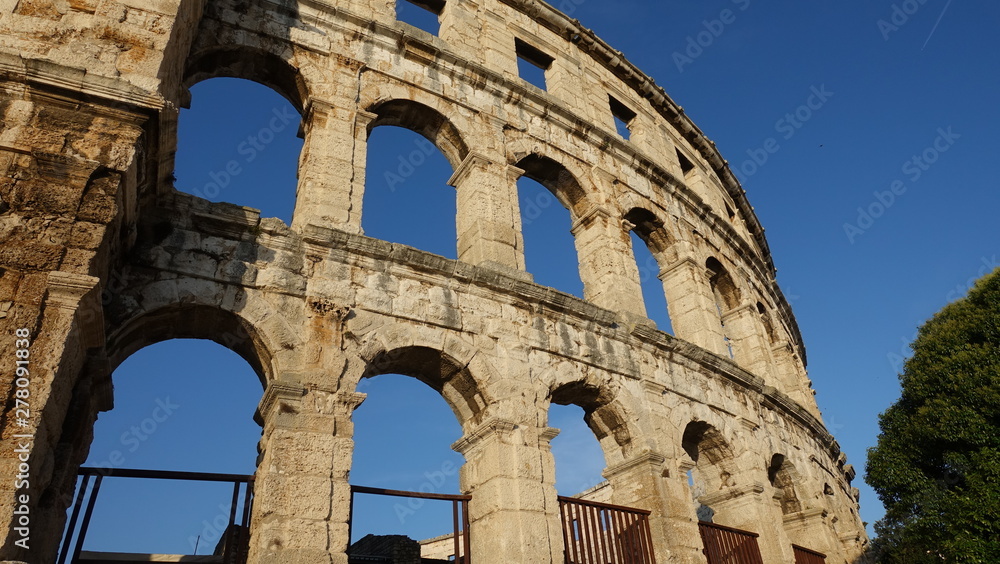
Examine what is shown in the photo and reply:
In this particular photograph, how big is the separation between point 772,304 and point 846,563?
6256 millimetres

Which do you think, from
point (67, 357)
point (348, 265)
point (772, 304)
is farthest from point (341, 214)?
point (772, 304)

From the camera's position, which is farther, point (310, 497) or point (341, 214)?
point (341, 214)

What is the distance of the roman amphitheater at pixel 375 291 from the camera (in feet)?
15.3

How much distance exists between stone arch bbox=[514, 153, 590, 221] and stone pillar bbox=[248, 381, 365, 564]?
18.3 feet

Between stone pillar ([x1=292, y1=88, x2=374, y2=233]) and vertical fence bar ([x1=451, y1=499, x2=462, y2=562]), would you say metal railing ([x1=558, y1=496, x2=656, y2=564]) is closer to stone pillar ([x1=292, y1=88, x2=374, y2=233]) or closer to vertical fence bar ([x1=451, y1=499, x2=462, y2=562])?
vertical fence bar ([x1=451, y1=499, x2=462, y2=562])

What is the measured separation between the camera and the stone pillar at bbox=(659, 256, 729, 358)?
440 inches

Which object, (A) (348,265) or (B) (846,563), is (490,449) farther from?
(B) (846,563)

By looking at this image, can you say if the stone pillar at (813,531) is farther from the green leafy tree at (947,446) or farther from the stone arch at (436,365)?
the stone arch at (436,365)

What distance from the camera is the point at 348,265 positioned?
287 inches

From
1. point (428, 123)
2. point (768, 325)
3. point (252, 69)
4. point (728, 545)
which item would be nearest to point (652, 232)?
point (428, 123)

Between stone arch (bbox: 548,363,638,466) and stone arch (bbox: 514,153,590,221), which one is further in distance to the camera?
stone arch (bbox: 514,153,590,221)

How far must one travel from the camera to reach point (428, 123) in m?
9.85

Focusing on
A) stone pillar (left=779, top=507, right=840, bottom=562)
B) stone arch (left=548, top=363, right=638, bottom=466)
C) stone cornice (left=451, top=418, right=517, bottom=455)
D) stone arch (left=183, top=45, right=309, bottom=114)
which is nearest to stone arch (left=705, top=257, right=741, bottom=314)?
stone pillar (left=779, top=507, right=840, bottom=562)

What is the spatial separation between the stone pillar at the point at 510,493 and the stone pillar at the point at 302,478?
160 centimetres
